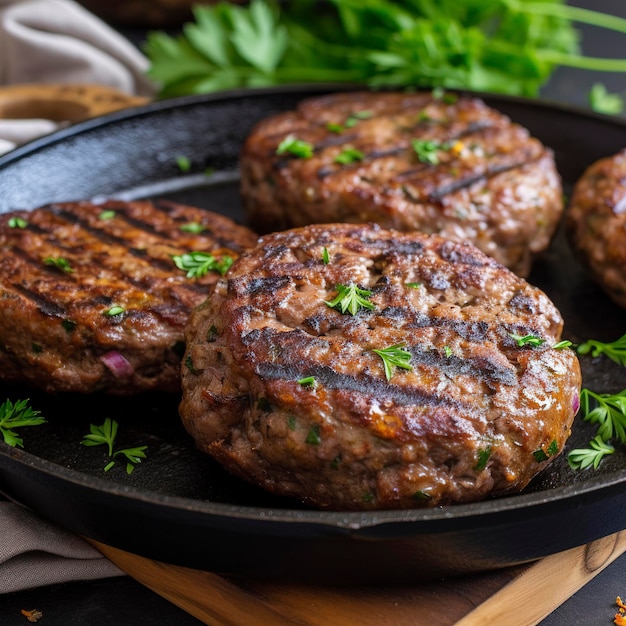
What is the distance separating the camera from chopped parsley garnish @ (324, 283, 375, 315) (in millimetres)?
3072

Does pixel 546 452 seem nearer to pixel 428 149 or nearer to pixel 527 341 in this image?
pixel 527 341

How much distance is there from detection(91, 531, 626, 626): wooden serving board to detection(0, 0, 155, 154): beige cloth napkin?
4.14 metres

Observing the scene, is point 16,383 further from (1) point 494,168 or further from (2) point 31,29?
(2) point 31,29

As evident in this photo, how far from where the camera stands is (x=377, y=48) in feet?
19.1

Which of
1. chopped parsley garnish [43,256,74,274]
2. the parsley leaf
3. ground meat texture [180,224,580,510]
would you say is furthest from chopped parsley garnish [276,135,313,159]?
the parsley leaf

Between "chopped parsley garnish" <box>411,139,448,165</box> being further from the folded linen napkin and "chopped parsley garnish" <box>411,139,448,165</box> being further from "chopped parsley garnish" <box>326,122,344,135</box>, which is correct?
the folded linen napkin

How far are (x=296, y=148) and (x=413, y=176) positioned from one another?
581mm

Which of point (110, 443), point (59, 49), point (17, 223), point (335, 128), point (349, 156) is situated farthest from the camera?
point (59, 49)

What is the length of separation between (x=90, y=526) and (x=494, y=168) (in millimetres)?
2430

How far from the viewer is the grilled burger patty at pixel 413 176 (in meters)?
4.03

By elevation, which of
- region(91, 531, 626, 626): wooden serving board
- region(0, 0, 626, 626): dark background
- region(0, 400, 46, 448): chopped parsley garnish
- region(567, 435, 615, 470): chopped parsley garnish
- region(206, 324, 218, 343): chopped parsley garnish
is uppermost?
region(206, 324, 218, 343): chopped parsley garnish

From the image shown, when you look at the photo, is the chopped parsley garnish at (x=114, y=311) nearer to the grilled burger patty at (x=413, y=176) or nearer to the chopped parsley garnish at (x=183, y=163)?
the grilled burger patty at (x=413, y=176)

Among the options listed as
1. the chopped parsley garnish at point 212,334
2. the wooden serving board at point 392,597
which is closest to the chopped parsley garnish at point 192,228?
the chopped parsley garnish at point 212,334

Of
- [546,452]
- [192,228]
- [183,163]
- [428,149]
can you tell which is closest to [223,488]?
[546,452]
